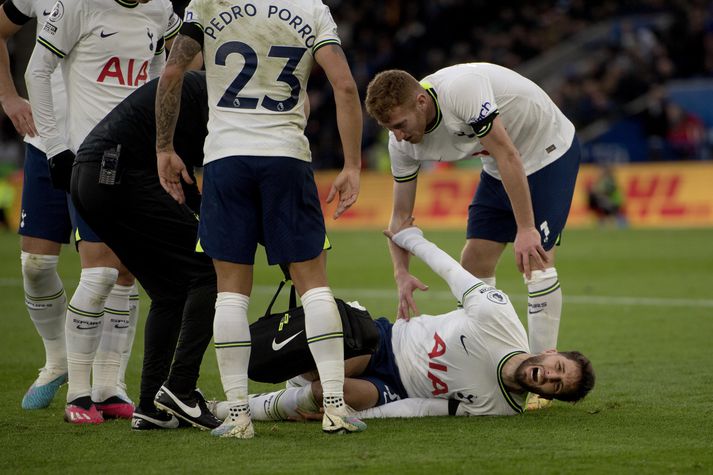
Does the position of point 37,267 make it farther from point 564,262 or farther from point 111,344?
point 564,262

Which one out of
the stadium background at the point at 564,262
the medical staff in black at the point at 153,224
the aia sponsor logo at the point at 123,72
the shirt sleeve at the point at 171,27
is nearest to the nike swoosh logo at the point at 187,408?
the medical staff in black at the point at 153,224

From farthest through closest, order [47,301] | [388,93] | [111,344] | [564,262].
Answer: [564,262] < [47,301] < [111,344] < [388,93]

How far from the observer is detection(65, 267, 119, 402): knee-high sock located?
583 centimetres

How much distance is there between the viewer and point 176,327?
5.61 meters

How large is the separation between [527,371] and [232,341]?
1457 mm

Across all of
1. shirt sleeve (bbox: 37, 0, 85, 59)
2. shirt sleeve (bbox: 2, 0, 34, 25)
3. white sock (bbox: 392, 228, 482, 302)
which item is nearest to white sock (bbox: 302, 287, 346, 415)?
white sock (bbox: 392, 228, 482, 302)

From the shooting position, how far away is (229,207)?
16.5ft

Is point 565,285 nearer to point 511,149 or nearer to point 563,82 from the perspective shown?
point 511,149

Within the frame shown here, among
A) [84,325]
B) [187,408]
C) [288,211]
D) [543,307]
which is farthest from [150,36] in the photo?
[543,307]

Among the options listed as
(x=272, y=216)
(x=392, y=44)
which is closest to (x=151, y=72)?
(x=272, y=216)

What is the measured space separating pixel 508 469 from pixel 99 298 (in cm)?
253

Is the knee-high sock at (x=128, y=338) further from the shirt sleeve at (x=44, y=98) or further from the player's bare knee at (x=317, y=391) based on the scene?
the player's bare knee at (x=317, y=391)

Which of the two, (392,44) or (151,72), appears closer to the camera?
(151,72)

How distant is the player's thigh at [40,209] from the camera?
21.4 feet
